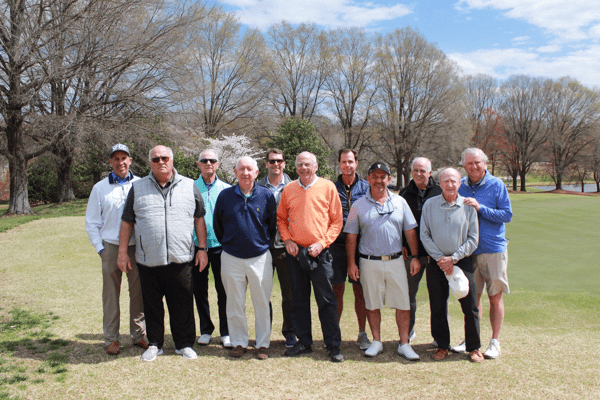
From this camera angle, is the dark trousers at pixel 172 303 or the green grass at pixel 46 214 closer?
the dark trousers at pixel 172 303

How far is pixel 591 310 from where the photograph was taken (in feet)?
16.9

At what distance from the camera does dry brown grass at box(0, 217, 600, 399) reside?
3.12 metres

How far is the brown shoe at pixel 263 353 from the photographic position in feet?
12.5

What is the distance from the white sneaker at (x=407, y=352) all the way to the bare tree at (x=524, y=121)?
145 feet

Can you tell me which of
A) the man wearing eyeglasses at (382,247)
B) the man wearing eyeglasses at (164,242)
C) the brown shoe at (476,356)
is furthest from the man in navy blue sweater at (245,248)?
the brown shoe at (476,356)

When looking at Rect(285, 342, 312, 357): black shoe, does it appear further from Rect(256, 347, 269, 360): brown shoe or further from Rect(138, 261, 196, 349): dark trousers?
Rect(138, 261, 196, 349): dark trousers

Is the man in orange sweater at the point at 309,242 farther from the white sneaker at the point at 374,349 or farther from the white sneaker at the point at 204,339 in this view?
the white sneaker at the point at 204,339

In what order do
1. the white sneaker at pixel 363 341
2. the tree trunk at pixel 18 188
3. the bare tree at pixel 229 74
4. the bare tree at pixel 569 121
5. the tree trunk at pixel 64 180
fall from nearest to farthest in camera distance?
→ the white sneaker at pixel 363 341 < the tree trunk at pixel 18 188 < the tree trunk at pixel 64 180 < the bare tree at pixel 229 74 < the bare tree at pixel 569 121

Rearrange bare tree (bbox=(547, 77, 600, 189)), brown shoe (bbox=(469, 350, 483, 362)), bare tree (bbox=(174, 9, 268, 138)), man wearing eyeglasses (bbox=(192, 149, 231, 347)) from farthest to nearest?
bare tree (bbox=(547, 77, 600, 189))
bare tree (bbox=(174, 9, 268, 138))
man wearing eyeglasses (bbox=(192, 149, 231, 347))
brown shoe (bbox=(469, 350, 483, 362))

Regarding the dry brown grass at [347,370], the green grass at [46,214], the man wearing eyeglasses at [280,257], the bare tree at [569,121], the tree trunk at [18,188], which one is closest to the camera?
the dry brown grass at [347,370]

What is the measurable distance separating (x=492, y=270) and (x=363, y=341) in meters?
1.47

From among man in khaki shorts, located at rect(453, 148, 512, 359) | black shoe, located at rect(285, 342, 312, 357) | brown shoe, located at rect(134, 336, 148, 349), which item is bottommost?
black shoe, located at rect(285, 342, 312, 357)

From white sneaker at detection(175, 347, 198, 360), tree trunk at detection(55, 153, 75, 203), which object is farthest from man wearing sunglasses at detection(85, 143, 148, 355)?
tree trunk at detection(55, 153, 75, 203)

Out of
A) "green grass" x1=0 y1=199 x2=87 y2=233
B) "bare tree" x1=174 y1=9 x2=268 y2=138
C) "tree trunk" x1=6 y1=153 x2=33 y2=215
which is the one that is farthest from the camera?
"bare tree" x1=174 y1=9 x2=268 y2=138
